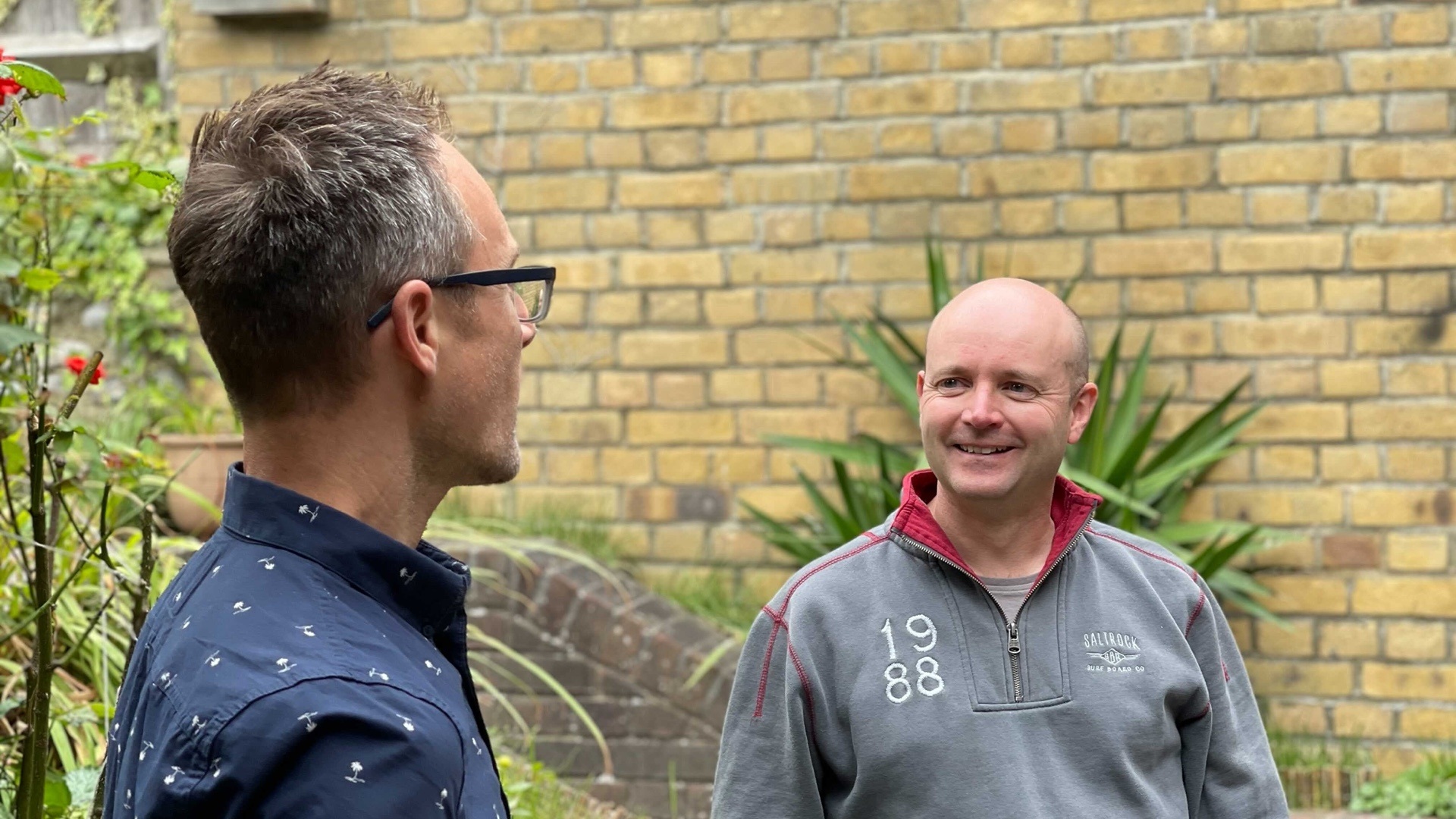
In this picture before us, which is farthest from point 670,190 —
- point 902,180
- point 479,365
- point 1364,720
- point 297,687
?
point 297,687

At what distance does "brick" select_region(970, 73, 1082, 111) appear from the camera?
16.6ft

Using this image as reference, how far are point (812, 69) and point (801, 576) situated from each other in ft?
11.0

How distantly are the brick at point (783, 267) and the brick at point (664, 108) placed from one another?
54cm

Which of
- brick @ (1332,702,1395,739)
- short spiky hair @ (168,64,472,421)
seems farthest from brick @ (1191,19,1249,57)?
short spiky hair @ (168,64,472,421)

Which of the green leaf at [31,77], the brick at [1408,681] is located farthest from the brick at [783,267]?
the green leaf at [31,77]

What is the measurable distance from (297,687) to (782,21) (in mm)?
4475

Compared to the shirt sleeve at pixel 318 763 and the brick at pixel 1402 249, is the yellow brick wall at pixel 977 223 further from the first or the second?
the shirt sleeve at pixel 318 763

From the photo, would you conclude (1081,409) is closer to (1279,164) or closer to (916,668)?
(916,668)

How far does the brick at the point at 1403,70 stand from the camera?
475 cm

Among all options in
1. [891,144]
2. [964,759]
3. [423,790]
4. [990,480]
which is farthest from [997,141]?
[423,790]

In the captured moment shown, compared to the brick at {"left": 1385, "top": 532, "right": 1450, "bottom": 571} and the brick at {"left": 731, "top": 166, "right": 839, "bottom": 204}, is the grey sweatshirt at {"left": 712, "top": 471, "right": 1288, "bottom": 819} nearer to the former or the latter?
the brick at {"left": 1385, "top": 532, "right": 1450, "bottom": 571}

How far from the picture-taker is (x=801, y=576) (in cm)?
225

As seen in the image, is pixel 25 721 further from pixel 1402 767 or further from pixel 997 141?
pixel 1402 767

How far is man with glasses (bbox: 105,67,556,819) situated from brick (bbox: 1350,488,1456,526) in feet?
13.6
